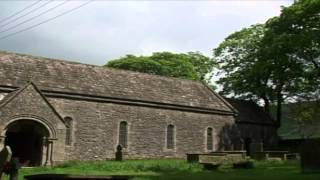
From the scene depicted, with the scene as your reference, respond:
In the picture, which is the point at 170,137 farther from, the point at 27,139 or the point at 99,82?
the point at 27,139

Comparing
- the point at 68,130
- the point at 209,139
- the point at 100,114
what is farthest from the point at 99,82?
the point at 209,139

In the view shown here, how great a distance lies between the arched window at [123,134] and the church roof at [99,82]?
192 centimetres

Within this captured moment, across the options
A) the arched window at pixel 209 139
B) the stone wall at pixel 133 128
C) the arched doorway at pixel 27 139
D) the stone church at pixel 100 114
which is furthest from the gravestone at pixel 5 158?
the arched window at pixel 209 139

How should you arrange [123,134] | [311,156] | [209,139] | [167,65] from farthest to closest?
1. [167,65]
2. [209,139]
3. [123,134]
4. [311,156]

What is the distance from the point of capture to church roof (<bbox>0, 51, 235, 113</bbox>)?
34625 millimetres

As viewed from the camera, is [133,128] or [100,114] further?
[133,128]

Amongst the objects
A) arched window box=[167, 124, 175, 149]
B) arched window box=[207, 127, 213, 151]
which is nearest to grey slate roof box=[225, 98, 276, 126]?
arched window box=[207, 127, 213, 151]

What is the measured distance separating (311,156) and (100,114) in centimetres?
1694

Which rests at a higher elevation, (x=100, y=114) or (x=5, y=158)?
(x=100, y=114)

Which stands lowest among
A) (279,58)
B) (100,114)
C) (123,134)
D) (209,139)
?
(209,139)

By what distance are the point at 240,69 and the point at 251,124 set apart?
904 cm

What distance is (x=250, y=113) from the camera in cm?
5116

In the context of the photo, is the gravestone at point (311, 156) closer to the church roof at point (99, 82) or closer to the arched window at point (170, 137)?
the church roof at point (99, 82)

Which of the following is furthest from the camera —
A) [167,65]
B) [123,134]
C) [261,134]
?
[167,65]
